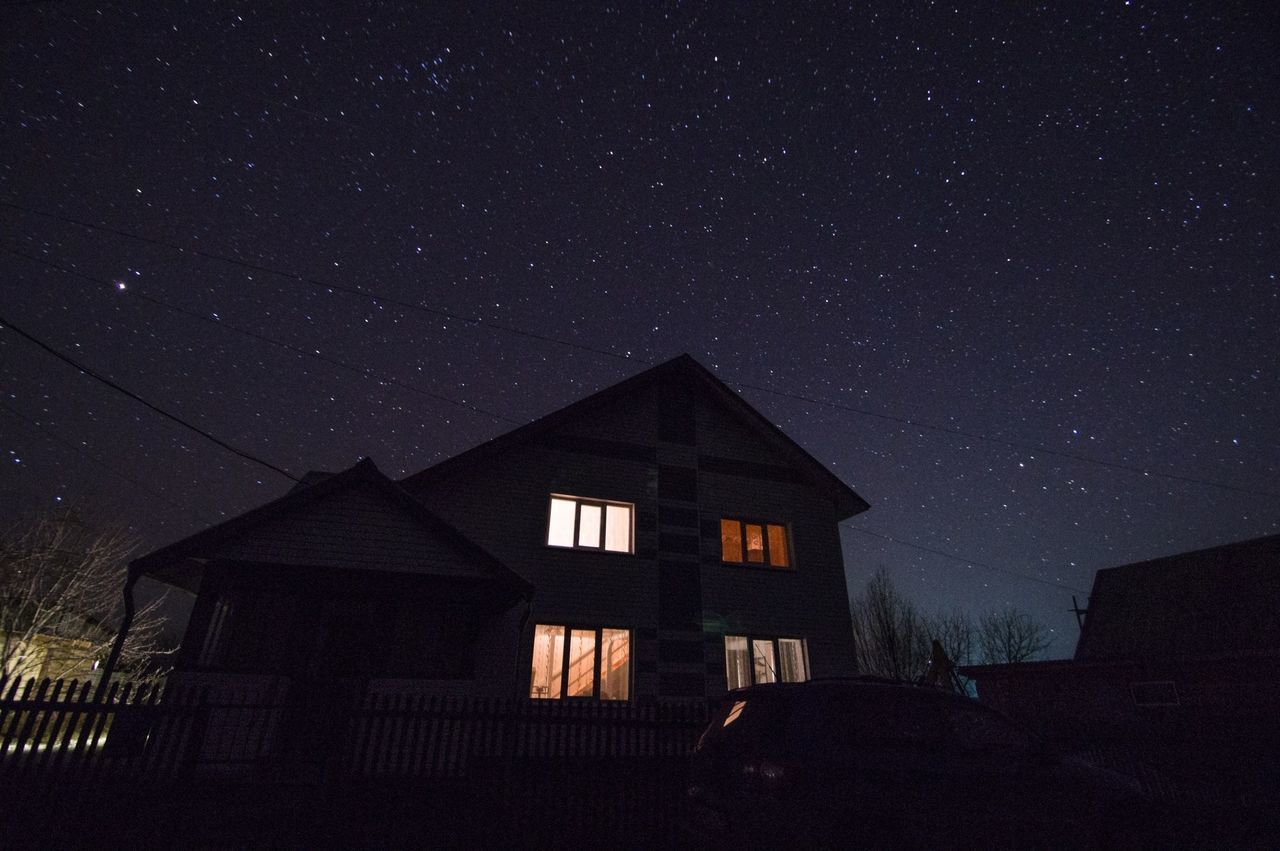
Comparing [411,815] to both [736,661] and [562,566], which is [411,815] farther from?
[736,661]

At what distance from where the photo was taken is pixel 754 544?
54.6 ft

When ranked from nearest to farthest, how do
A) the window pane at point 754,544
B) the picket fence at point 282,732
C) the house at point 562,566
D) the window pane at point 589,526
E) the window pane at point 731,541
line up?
the picket fence at point 282,732 → the house at point 562,566 → the window pane at point 589,526 → the window pane at point 731,541 → the window pane at point 754,544

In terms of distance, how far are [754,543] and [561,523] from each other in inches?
220

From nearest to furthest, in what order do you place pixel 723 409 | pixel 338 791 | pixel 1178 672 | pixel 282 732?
pixel 338 791 < pixel 282 732 < pixel 1178 672 < pixel 723 409

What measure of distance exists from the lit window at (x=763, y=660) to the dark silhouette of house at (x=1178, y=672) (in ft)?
Result: 23.9

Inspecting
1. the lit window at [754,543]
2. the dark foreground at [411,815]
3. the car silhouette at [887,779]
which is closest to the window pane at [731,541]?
the lit window at [754,543]

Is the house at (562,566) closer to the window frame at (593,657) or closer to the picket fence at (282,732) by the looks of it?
the window frame at (593,657)

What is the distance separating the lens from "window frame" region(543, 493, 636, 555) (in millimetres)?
14742

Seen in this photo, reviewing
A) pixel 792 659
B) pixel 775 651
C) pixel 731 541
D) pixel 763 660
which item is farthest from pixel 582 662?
pixel 792 659

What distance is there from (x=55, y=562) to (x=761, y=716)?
109 ft

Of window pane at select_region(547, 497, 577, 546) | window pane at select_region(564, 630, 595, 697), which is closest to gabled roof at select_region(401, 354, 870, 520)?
window pane at select_region(547, 497, 577, 546)

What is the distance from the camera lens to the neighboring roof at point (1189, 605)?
59.4 ft

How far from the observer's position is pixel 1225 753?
48.0 feet

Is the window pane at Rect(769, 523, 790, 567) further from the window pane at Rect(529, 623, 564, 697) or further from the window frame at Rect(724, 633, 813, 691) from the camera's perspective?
the window pane at Rect(529, 623, 564, 697)
